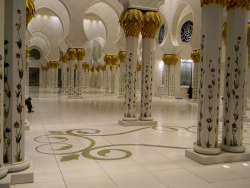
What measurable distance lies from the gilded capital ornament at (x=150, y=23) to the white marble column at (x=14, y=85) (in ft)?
11.7

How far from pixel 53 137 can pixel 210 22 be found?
2.89 m

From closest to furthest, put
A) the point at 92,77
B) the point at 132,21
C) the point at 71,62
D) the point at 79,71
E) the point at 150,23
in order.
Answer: the point at 132,21
the point at 150,23
the point at 79,71
the point at 71,62
the point at 92,77

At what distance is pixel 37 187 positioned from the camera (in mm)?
2271

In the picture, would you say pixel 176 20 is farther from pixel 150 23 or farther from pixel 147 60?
pixel 147 60

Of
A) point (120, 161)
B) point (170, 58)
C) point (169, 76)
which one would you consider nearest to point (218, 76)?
point (120, 161)

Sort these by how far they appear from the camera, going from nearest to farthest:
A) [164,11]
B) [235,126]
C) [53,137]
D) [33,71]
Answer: [235,126], [53,137], [164,11], [33,71]

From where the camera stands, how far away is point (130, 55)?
18.4 feet

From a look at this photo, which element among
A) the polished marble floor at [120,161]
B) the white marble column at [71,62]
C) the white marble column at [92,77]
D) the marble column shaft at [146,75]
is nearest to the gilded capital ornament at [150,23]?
the marble column shaft at [146,75]

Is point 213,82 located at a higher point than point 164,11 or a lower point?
lower

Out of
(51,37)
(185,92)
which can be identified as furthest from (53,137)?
(51,37)

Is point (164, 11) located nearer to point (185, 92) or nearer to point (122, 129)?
point (185, 92)

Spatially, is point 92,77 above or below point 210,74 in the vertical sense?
above

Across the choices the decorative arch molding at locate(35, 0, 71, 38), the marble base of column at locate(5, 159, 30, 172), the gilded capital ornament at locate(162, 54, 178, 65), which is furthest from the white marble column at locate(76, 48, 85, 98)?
the marble base of column at locate(5, 159, 30, 172)

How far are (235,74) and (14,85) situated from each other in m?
2.51
